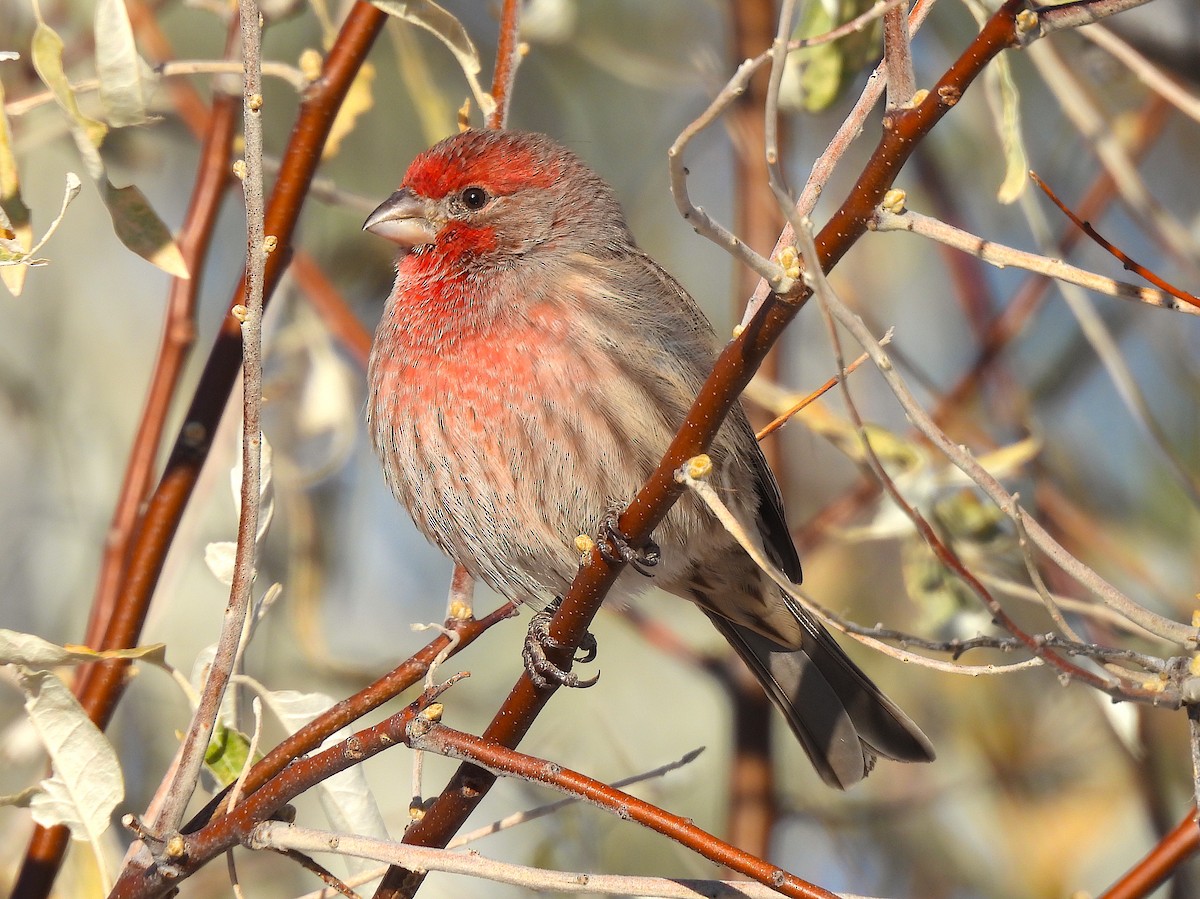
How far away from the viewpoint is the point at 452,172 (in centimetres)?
465

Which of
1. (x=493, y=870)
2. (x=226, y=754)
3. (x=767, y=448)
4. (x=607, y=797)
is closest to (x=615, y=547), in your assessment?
(x=607, y=797)

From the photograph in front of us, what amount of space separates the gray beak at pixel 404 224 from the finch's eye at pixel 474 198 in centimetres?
13

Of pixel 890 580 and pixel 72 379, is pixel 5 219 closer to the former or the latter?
pixel 72 379

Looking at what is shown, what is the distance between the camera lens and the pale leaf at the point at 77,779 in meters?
2.92

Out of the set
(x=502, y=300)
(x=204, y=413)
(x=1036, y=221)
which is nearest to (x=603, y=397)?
(x=502, y=300)

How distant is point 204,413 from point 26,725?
131 cm

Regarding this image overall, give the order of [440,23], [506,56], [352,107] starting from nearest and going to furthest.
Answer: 1. [440,23]
2. [506,56]
3. [352,107]

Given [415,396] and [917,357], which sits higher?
[917,357]

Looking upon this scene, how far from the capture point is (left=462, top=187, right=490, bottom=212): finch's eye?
463cm

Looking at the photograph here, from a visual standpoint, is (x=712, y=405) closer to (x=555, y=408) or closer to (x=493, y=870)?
(x=493, y=870)

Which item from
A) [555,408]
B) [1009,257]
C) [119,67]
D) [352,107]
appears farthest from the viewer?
[352,107]

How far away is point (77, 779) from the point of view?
9.63ft

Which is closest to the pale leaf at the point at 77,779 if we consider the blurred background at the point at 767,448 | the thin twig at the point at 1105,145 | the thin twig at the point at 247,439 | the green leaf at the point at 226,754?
the thin twig at the point at 247,439

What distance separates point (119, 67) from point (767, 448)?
3138 mm
